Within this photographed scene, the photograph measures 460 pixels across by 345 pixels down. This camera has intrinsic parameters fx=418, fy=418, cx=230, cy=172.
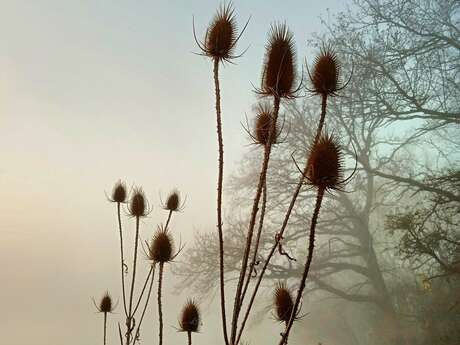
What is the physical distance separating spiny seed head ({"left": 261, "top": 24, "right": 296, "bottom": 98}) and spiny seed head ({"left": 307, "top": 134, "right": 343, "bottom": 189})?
12.5 inches

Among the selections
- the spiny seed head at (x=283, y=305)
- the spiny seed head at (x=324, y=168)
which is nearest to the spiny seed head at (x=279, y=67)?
the spiny seed head at (x=324, y=168)

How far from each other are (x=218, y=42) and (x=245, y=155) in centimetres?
941

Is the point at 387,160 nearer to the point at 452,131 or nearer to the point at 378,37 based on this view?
the point at 452,131

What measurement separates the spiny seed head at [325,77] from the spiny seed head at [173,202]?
1585mm

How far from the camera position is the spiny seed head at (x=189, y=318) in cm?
239

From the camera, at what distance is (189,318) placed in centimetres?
244

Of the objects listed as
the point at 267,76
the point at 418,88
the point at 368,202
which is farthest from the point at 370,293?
the point at 267,76

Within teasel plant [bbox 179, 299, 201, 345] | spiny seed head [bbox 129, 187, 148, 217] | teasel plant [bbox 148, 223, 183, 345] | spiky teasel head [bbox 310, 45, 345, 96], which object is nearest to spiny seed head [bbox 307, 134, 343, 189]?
spiky teasel head [bbox 310, 45, 345, 96]

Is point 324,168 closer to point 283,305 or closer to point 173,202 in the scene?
point 283,305

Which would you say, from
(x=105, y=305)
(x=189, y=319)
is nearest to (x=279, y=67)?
(x=189, y=319)

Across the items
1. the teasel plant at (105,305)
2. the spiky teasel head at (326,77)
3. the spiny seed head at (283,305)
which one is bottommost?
the spiny seed head at (283,305)

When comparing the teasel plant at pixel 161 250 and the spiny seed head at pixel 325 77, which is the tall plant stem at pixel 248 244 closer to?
the spiny seed head at pixel 325 77

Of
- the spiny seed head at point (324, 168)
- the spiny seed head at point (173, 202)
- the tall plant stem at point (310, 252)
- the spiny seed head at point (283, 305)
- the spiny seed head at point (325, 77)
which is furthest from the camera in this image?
the spiny seed head at point (173, 202)

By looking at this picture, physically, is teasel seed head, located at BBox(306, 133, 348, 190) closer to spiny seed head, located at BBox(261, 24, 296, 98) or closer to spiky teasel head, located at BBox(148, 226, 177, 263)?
spiny seed head, located at BBox(261, 24, 296, 98)
